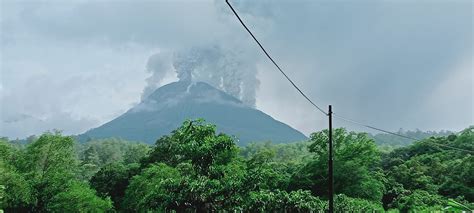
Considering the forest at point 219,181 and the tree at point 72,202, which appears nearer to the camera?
the forest at point 219,181

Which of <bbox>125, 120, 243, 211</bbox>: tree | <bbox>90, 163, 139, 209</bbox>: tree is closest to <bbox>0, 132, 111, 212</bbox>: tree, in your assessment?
<bbox>90, 163, 139, 209</bbox>: tree

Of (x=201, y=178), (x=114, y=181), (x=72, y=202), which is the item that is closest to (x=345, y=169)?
(x=72, y=202)

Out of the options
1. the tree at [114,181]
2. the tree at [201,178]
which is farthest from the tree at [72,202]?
the tree at [201,178]

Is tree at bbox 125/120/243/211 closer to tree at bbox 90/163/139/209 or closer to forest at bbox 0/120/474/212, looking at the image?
forest at bbox 0/120/474/212

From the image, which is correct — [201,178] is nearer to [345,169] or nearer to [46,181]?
[46,181]

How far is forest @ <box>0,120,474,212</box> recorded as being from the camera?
15.1m

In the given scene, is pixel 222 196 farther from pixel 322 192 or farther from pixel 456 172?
pixel 456 172

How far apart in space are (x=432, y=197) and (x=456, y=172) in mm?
7319

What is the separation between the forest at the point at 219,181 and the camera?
15.1 meters

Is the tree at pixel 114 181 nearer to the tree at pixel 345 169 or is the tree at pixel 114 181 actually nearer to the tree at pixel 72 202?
the tree at pixel 72 202

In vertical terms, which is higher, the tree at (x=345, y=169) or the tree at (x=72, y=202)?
the tree at (x=345, y=169)

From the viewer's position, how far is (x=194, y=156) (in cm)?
1485

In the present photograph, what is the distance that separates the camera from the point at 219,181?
1520cm

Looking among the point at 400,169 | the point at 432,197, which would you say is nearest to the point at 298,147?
the point at 400,169
